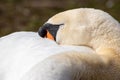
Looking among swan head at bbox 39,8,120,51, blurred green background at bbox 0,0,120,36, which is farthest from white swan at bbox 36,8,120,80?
blurred green background at bbox 0,0,120,36

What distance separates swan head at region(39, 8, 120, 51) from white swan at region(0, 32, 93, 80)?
2.9 inches

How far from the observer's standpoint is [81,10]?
254 centimetres

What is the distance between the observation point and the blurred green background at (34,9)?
6.24 m

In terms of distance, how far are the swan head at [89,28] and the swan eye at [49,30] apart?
0.03 metres

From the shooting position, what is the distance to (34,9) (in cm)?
663

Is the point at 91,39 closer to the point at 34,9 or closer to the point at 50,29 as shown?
the point at 50,29

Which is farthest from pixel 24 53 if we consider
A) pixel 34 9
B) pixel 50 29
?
pixel 34 9

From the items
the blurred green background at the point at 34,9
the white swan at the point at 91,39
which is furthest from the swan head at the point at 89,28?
the blurred green background at the point at 34,9

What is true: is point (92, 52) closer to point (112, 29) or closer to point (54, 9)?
point (112, 29)

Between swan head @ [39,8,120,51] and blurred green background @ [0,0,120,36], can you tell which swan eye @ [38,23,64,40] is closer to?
swan head @ [39,8,120,51]

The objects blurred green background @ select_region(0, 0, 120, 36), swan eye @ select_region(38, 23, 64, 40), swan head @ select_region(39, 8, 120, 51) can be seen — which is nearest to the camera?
swan head @ select_region(39, 8, 120, 51)

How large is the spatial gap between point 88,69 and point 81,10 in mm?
385

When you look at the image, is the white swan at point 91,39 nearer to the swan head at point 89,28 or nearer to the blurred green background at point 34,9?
the swan head at point 89,28

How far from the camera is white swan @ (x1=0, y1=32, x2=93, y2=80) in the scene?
2344mm
